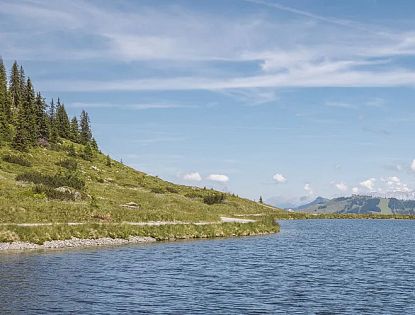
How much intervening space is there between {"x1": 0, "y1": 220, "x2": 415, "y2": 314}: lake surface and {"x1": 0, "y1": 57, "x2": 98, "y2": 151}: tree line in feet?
275

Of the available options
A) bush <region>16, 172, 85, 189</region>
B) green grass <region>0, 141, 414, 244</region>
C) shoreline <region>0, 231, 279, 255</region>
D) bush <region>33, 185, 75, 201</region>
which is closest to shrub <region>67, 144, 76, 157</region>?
green grass <region>0, 141, 414, 244</region>

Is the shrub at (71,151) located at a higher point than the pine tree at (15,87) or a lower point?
lower

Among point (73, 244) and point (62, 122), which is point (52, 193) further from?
point (62, 122)

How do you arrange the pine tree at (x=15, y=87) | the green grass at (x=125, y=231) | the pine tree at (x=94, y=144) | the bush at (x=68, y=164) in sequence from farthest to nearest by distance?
the pine tree at (x=94, y=144)
the pine tree at (x=15, y=87)
the bush at (x=68, y=164)
the green grass at (x=125, y=231)

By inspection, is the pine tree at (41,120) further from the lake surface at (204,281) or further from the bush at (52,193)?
the lake surface at (204,281)

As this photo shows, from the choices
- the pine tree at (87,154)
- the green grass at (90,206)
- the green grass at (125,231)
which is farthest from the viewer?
the pine tree at (87,154)

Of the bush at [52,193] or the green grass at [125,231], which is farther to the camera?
the bush at [52,193]

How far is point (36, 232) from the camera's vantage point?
186ft

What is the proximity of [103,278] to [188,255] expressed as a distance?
53.7 ft

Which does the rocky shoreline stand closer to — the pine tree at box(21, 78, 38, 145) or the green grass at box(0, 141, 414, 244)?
the green grass at box(0, 141, 414, 244)

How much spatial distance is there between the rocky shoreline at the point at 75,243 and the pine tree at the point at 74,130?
4226 inches

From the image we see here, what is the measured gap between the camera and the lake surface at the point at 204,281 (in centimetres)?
2936

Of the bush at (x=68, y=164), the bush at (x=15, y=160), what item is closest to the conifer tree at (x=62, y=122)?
the bush at (x=68, y=164)

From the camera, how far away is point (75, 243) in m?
57.6
